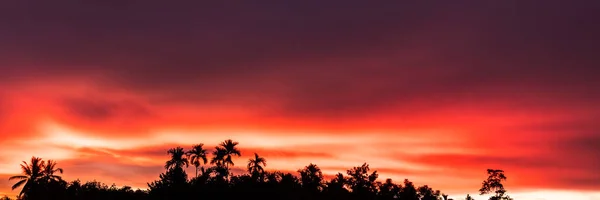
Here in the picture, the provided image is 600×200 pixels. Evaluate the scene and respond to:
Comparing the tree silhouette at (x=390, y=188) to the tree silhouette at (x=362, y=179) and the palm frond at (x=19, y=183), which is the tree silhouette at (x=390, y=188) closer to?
the tree silhouette at (x=362, y=179)

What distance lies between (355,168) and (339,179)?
4.32m

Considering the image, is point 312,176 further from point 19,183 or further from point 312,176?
point 19,183

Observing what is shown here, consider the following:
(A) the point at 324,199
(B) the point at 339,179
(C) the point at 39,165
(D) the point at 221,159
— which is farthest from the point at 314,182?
(C) the point at 39,165

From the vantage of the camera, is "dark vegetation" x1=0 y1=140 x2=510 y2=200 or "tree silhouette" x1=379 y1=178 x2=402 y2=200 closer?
"dark vegetation" x1=0 y1=140 x2=510 y2=200

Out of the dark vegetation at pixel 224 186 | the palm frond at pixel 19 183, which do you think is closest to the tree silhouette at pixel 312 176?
the dark vegetation at pixel 224 186

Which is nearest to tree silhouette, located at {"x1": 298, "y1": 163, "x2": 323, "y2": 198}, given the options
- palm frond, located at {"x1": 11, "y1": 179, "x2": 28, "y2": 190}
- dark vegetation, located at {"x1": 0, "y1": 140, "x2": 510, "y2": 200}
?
dark vegetation, located at {"x1": 0, "y1": 140, "x2": 510, "y2": 200}

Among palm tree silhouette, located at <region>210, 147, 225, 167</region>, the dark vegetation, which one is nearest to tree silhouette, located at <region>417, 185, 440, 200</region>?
the dark vegetation

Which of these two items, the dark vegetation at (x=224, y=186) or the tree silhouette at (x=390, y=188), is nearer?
the dark vegetation at (x=224, y=186)

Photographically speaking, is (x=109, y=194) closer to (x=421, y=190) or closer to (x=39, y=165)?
(x=39, y=165)

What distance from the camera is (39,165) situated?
4500 inches

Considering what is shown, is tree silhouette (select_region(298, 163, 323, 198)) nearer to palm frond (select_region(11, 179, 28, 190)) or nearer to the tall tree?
the tall tree

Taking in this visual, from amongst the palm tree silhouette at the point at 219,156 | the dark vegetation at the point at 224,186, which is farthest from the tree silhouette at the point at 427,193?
the palm tree silhouette at the point at 219,156

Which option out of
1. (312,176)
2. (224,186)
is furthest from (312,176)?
(224,186)

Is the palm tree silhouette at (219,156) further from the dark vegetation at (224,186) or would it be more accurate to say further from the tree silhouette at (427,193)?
the tree silhouette at (427,193)
